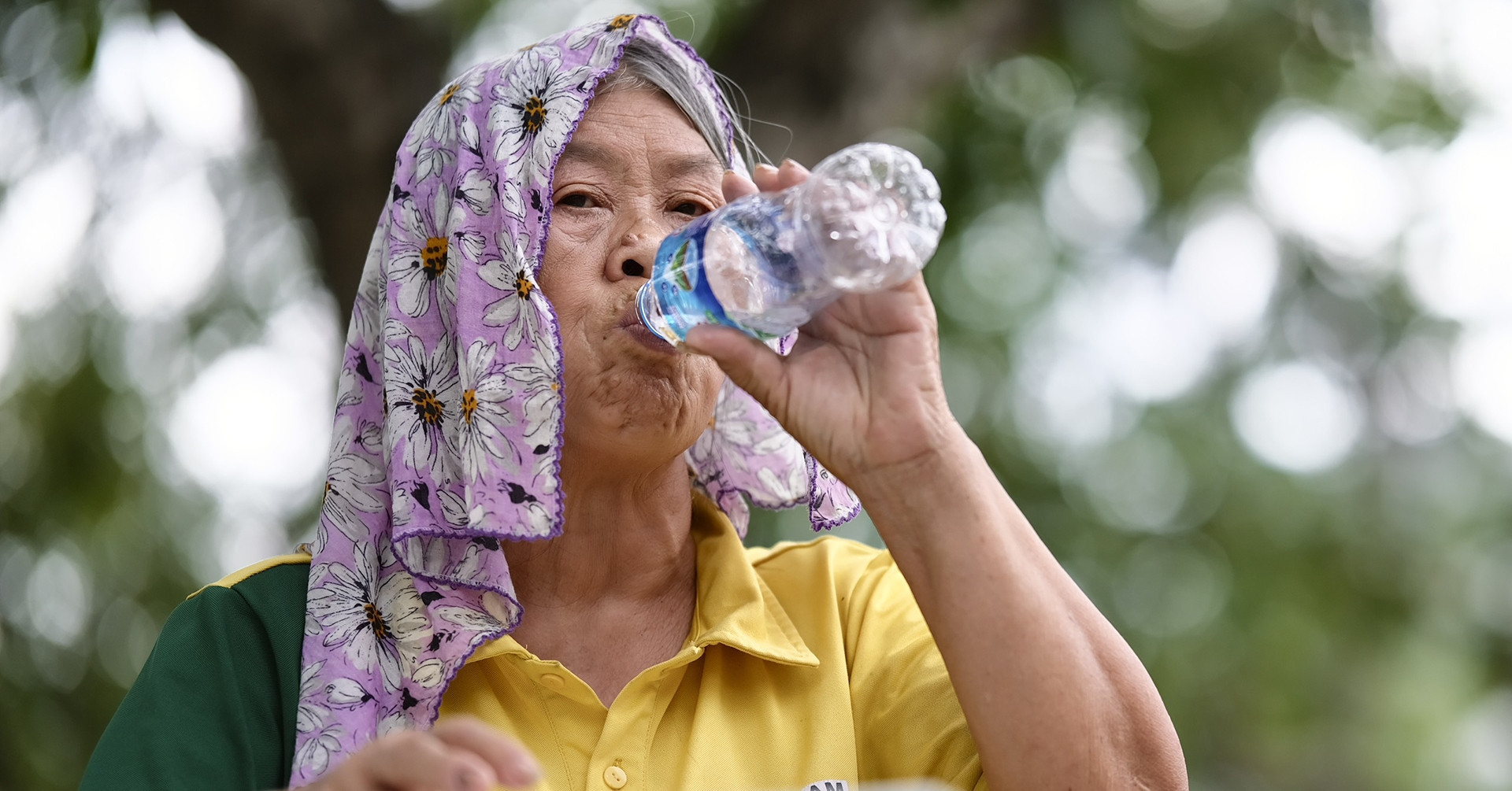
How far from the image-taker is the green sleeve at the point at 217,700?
74.8 inches

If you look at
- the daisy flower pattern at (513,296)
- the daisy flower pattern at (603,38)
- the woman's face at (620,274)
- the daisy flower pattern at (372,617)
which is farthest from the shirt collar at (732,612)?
the daisy flower pattern at (603,38)

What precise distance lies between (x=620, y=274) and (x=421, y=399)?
0.37m

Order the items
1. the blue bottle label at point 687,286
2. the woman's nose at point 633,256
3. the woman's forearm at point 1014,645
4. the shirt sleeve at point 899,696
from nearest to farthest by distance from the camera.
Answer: the woman's forearm at point 1014,645 → the blue bottle label at point 687,286 → the shirt sleeve at point 899,696 → the woman's nose at point 633,256

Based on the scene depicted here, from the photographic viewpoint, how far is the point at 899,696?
220 cm

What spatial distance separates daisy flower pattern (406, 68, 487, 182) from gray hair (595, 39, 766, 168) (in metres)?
0.22

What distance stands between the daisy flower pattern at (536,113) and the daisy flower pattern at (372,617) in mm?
664

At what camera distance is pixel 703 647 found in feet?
7.14

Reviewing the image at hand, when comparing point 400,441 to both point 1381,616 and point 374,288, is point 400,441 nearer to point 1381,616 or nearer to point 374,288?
point 374,288

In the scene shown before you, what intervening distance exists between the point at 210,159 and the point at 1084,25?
4.37 metres

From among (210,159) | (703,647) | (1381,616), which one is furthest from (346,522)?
(1381,616)

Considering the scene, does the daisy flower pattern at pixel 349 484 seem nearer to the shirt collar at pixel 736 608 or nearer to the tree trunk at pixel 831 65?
the shirt collar at pixel 736 608

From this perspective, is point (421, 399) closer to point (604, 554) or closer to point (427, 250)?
point (427, 250)

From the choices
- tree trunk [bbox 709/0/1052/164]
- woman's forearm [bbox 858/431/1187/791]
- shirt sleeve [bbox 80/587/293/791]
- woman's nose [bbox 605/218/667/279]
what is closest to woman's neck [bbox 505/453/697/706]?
woman's nose [bbox 605/218/667/279]

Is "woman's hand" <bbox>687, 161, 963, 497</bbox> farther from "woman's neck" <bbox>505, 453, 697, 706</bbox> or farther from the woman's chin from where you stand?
"woman's neck" <bbox>505, 453, 697, 706</bbox>
